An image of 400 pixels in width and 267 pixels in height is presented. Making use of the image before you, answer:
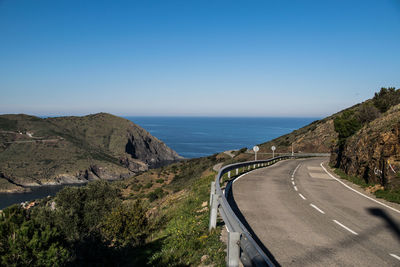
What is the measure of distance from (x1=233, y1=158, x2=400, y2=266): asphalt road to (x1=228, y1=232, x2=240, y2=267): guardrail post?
154 centimetres

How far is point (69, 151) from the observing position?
144 m

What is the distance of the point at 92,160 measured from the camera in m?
142

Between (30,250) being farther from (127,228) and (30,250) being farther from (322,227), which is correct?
(322,227)

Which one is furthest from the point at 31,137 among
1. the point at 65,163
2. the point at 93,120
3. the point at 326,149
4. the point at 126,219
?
the point at 126,219

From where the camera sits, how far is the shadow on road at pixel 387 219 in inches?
283

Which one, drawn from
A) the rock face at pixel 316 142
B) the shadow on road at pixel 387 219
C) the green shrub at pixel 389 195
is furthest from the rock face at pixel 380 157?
the rock face at pixel 316 142

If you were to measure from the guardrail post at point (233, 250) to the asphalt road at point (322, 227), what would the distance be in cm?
154

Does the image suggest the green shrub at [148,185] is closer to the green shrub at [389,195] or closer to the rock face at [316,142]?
the rock face at [316,142]

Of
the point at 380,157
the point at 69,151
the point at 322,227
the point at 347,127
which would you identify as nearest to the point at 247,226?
the point at 322,227

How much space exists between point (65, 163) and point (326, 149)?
125469 millimetres

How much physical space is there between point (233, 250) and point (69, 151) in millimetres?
158567

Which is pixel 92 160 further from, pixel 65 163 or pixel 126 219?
pixel 126 219

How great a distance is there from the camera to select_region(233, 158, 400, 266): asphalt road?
524 centimetres

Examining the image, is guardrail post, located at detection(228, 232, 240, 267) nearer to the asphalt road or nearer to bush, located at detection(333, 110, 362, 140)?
the asphalt road
